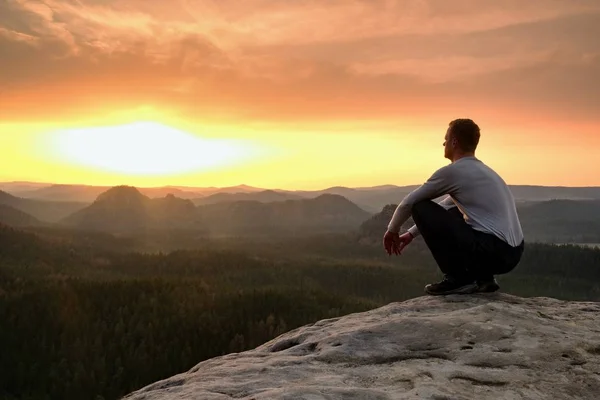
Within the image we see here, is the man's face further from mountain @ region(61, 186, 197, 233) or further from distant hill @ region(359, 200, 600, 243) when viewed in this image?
→ mountain @ region(61, 186, 197, 233)

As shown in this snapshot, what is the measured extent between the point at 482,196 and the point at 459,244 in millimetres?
690

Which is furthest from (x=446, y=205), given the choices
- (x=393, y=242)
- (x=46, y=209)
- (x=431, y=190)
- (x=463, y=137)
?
(x=46, y=209)

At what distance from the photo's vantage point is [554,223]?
105 meters

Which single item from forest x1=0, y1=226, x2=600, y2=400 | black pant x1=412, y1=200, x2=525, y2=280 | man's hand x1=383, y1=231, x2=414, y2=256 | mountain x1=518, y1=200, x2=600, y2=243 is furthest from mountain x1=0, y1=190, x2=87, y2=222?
black pant x1=412, y1=200, x2=525, y2=280

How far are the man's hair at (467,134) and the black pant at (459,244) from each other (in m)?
0.87

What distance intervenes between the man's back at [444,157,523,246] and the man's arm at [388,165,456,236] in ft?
0.09

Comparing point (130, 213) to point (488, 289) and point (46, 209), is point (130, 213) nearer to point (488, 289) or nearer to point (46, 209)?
point (46, 209)

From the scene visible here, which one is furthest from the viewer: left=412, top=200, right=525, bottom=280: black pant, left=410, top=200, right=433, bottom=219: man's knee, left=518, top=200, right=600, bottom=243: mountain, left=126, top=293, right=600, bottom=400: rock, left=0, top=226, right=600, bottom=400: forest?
left=518, top=200, right=600, bottom=243: mountain

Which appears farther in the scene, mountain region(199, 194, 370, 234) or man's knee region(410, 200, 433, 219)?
mountain region(199, 194, 370, 234)

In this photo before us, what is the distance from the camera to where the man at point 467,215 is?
251 inches

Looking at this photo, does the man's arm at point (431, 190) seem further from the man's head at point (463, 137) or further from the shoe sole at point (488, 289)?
the shoe sole at point (488, 289)

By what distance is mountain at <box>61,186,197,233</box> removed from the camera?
76.2 meters

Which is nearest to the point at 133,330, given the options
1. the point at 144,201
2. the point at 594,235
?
the point at 144,201

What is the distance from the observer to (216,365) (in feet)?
18.5
